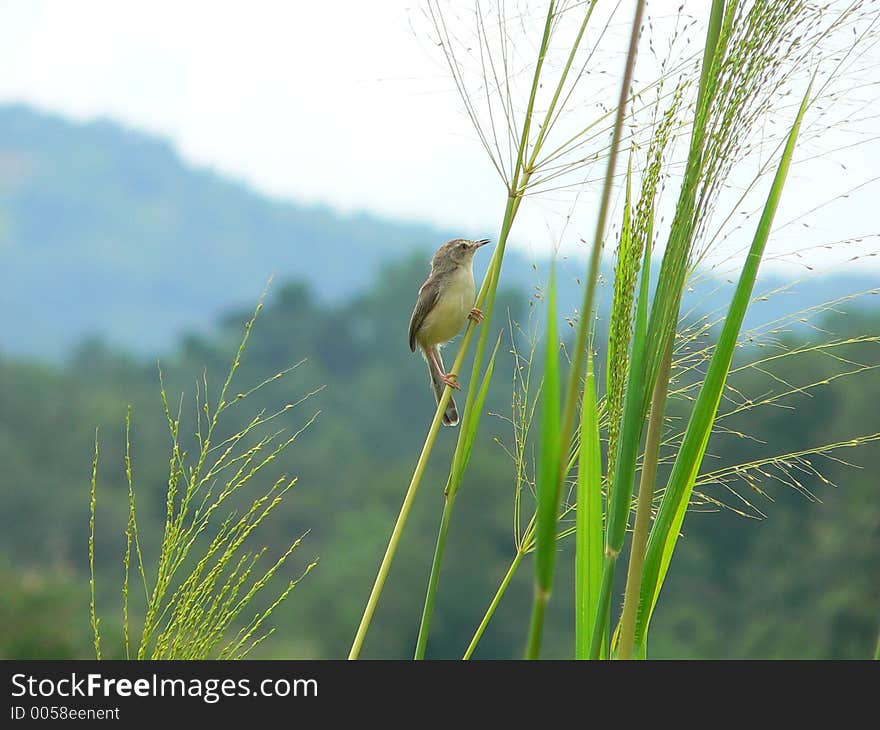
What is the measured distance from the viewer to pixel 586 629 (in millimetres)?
1473

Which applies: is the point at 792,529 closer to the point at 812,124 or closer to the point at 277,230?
the point at 812,124

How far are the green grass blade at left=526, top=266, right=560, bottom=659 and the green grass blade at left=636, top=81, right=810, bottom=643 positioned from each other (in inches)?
16.5

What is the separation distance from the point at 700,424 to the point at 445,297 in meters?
2.29

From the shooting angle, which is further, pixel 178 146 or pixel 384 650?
pixel 178 146

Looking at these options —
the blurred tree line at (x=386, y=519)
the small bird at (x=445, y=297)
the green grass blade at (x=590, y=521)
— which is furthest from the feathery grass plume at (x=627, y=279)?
the blurred tree line at (x=386, y=519)

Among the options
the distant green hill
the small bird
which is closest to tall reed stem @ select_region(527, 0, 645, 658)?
the small bird

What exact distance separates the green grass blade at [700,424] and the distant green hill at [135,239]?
344 feet

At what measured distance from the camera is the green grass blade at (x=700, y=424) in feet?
4.63

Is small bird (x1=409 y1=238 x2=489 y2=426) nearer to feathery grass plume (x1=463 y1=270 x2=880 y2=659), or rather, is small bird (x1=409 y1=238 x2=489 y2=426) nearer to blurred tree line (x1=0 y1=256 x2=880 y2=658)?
feathery grass plume (x1=463 y1=270 x2=880 y2=659)

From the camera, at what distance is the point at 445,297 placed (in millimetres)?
3678

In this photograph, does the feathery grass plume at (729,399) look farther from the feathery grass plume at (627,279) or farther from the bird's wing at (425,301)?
the bird's wing at (425,301)

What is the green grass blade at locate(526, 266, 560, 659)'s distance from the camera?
1.00 metres

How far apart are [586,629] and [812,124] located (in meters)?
0.78
